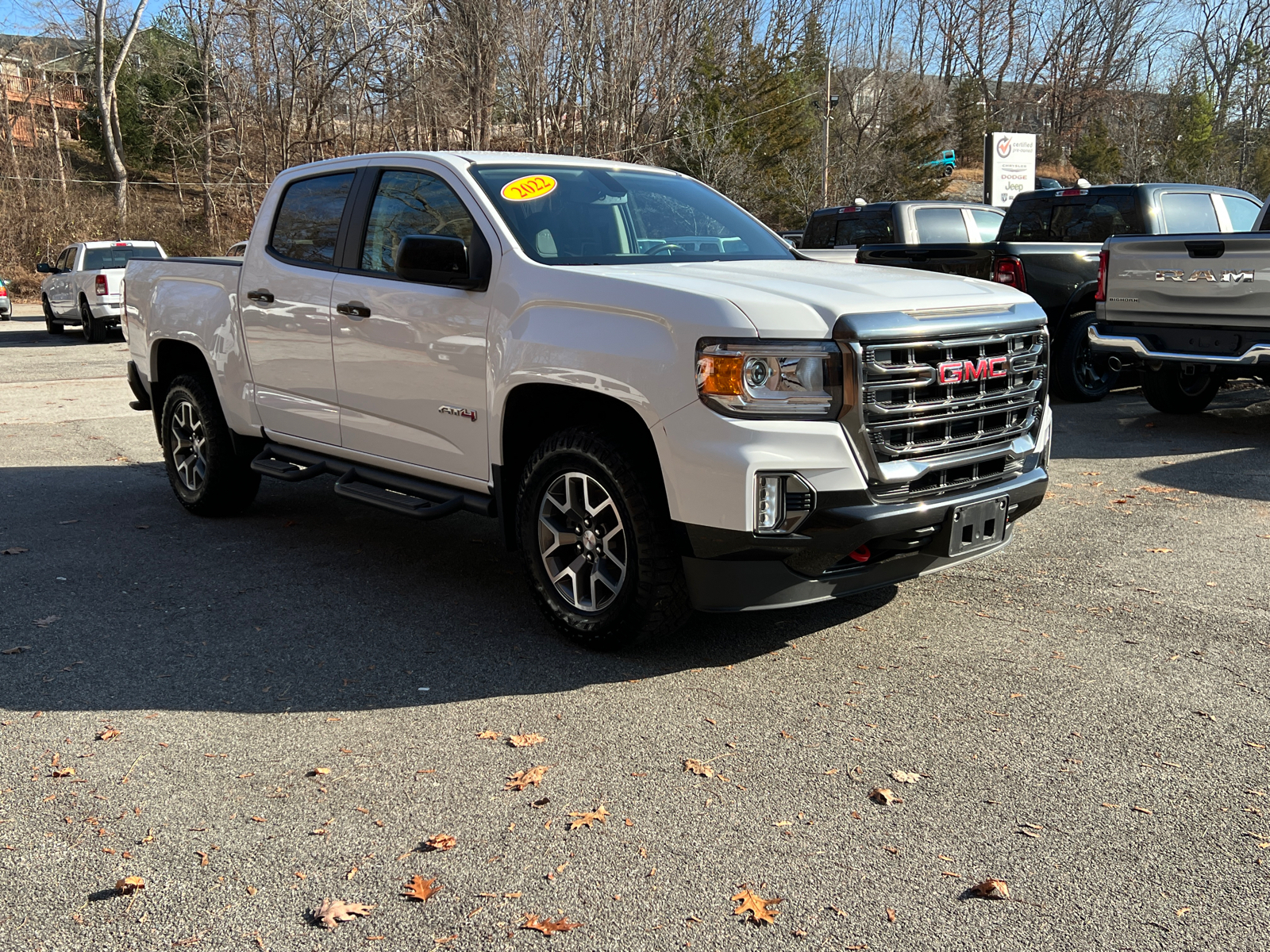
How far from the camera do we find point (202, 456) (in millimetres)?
7059

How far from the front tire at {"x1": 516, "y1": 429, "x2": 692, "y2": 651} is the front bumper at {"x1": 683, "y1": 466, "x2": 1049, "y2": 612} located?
0.18 meters

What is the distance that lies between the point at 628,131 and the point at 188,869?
43.2 meters

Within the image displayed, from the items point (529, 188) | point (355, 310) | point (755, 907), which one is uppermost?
point (529, 188)

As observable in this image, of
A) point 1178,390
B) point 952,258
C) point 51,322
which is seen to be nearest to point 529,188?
point 952,258

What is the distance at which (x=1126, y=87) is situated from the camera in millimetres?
75000

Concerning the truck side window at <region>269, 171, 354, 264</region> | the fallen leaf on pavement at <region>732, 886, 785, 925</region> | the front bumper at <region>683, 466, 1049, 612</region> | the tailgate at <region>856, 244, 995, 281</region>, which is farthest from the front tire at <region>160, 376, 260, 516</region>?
the tailgate at <region>856, 244, 995, 281</region>

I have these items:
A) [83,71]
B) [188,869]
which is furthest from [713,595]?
[83,71]

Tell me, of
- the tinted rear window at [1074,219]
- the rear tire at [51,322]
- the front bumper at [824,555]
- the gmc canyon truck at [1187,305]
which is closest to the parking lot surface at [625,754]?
the front bumper at [824,555]

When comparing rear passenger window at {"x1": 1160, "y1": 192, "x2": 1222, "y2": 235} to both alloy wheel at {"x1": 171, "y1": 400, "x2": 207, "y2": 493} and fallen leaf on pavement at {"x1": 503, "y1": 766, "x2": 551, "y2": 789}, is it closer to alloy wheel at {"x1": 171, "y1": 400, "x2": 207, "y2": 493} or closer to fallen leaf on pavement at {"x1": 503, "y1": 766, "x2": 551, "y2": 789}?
alloy wheel at {"x1": 171, "y1": 400, "x2": 207, "y2": 493}

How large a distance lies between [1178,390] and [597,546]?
25.3ft

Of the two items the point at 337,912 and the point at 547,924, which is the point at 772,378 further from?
the point at 337,912

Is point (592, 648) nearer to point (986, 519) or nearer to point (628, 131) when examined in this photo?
point (986, 519)

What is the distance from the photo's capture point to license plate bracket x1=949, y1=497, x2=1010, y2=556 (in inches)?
171

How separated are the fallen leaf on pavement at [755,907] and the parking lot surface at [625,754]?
0.04m
